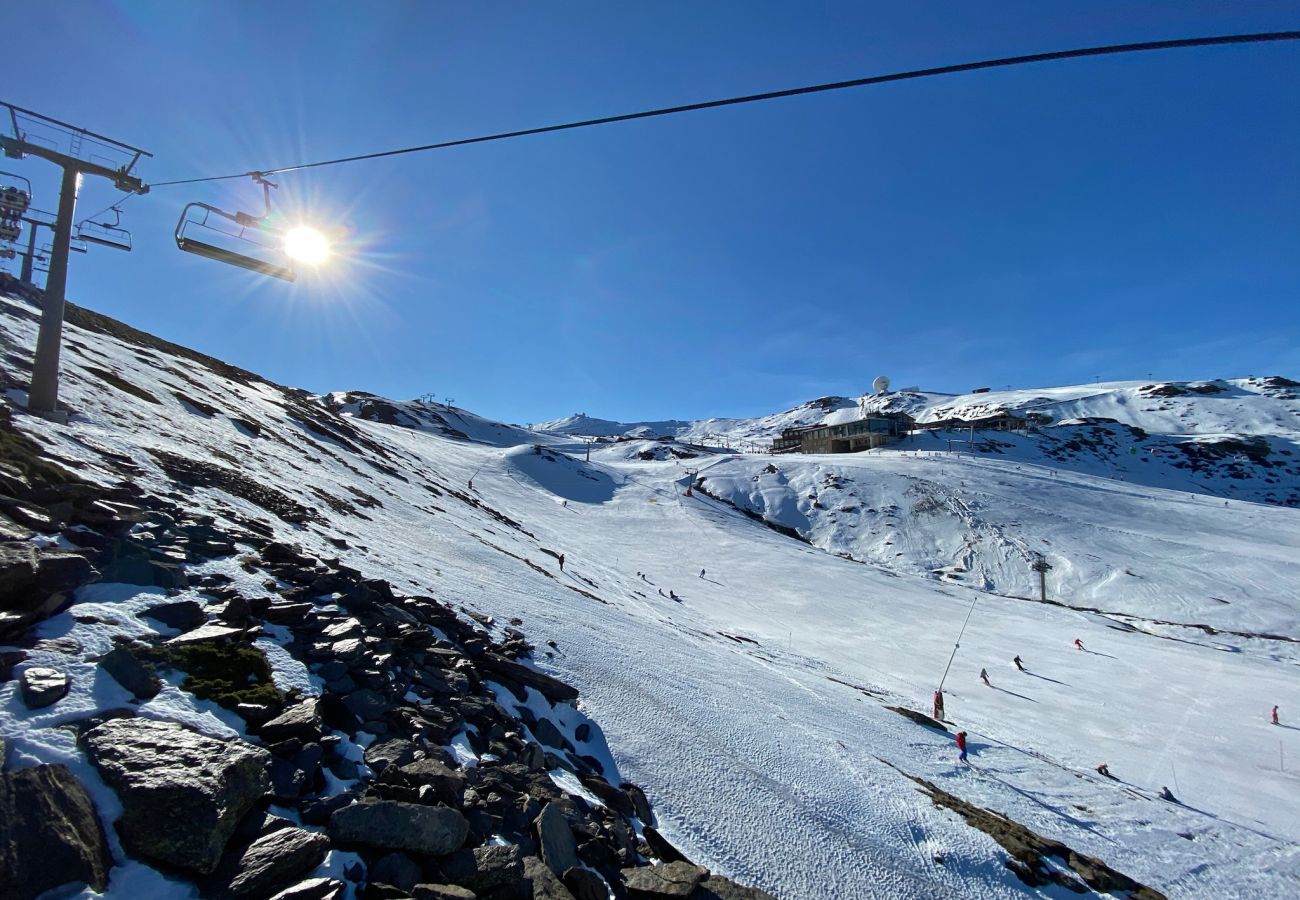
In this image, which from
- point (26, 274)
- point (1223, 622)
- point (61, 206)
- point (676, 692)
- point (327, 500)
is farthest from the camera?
point (1223, 622)

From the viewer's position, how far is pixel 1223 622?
39875 mm

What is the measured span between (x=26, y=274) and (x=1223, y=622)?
86.8m

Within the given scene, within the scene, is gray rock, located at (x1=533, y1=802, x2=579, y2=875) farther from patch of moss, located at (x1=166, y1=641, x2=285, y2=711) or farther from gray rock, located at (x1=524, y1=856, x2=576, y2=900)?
patch of moss, located at (x1=166, y1=641, x2=285, y2=711)

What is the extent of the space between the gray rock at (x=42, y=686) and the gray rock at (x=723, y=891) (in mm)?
5812

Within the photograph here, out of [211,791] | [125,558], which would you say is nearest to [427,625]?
[125,558]

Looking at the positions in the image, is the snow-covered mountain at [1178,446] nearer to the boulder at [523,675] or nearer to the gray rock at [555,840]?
the boulder at [523,675]

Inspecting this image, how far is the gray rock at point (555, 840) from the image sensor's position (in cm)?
507

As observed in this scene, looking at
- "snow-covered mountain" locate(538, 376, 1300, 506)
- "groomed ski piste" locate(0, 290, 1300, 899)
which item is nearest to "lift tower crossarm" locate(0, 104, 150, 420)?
"groomed ski piste" locate(0, 290, 1300, 899)

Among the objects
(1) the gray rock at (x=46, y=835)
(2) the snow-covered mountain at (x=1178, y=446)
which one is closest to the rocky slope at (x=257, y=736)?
(1) the gray rock at (x=46, y=835)

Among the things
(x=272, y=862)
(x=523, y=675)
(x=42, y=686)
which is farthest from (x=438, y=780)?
(x=523, y=675)

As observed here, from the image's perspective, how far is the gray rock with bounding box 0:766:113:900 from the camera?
313cm

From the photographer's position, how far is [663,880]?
5.45 meters

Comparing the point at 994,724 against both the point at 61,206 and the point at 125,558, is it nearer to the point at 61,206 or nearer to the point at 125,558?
the point at 125,558

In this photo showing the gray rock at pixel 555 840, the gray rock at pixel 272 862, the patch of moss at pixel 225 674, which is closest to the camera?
the gray rock at pixel 272 862
